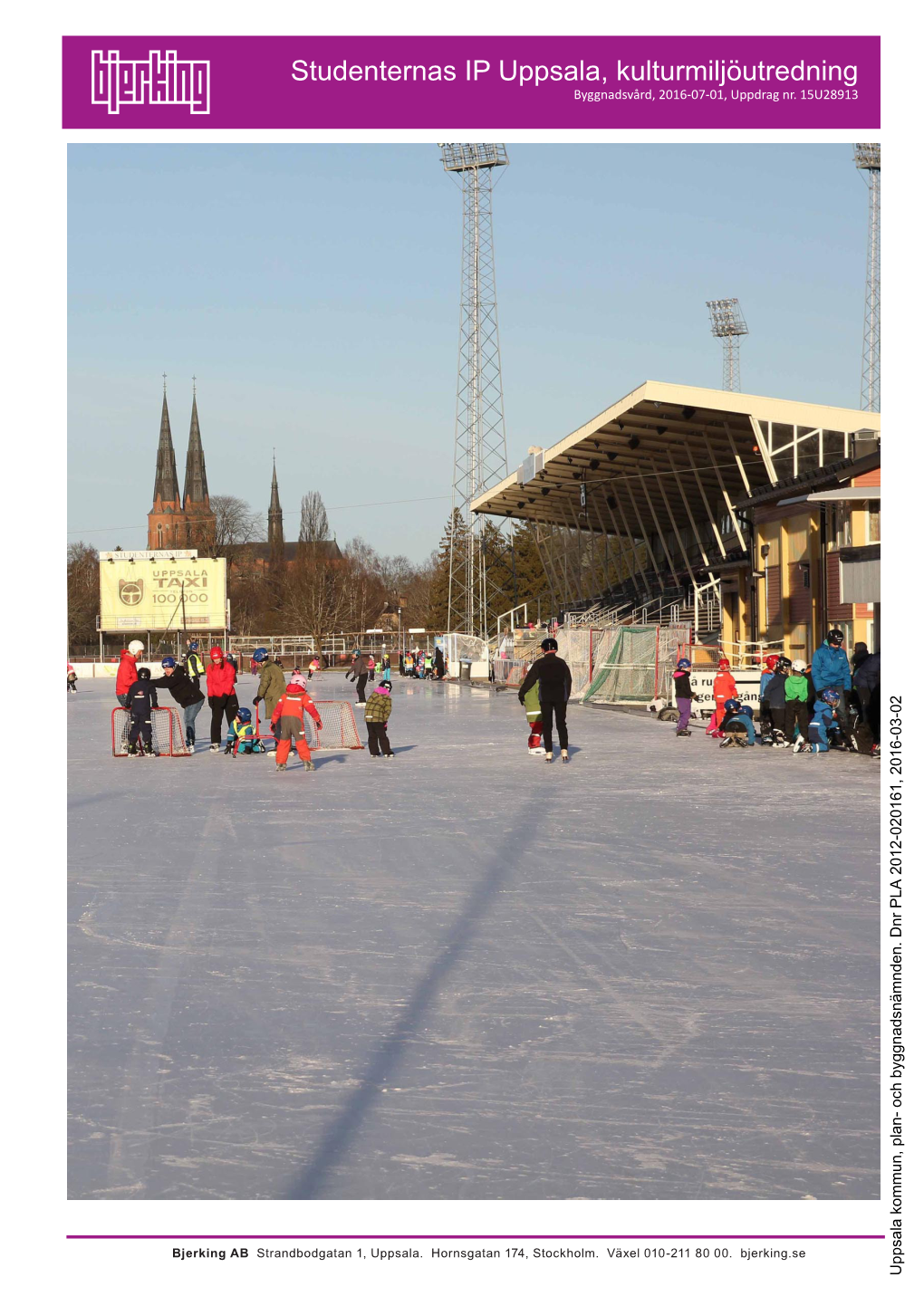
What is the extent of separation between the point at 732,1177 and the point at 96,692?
5104cm

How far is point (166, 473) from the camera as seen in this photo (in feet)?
502

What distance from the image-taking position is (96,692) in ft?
175

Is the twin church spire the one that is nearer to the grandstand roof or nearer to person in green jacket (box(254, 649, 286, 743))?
the grandstand roof

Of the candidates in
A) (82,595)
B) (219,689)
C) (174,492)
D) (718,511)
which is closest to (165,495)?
(174,492)

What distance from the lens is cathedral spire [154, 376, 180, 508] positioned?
470 feet

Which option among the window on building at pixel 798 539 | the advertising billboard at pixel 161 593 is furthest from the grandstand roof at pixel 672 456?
the advertising billboard at pixel 161 593

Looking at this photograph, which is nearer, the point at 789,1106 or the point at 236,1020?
the point at 789,1106

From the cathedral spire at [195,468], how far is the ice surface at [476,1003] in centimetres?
14977

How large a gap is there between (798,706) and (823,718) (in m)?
0.67

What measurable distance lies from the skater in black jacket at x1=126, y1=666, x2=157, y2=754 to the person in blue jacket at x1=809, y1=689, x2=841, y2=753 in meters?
9.76

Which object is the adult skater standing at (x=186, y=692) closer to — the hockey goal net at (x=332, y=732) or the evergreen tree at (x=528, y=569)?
the hockey goal net at (x=332, y=732)
